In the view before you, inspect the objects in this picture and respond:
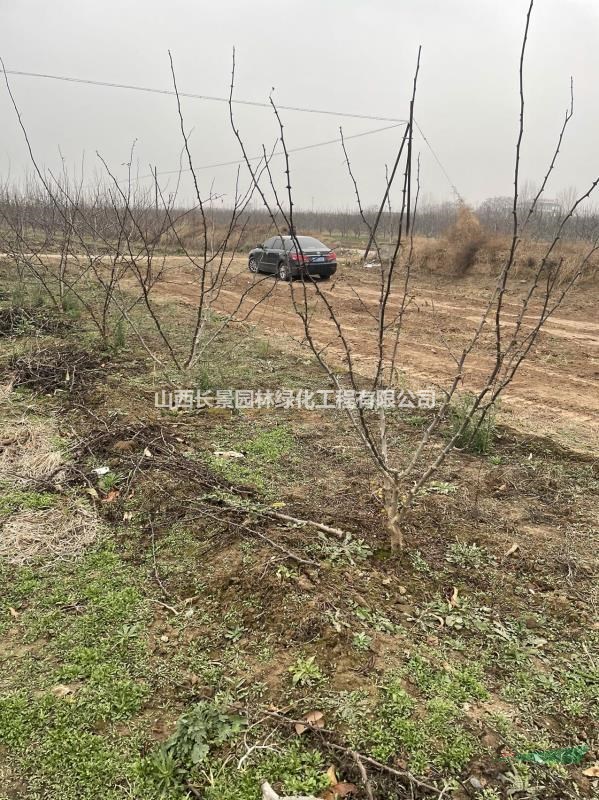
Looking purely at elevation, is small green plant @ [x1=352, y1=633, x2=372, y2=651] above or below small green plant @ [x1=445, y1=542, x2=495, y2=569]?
above

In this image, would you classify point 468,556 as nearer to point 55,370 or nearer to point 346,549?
point 346,549

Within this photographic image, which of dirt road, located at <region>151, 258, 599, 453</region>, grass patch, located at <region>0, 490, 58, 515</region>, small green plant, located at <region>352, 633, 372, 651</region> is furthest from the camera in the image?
dirt road, located at <region>151, 258, 599, 453</region>

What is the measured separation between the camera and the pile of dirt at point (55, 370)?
489 cm

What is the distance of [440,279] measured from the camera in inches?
603

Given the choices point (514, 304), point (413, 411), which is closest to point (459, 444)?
point (413, 411)

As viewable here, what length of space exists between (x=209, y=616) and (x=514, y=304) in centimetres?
1083

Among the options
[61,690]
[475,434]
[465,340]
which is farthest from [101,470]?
[465,340]

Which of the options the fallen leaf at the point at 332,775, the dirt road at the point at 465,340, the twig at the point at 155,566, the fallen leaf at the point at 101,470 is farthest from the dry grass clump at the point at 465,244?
the fallen leaf at the point at 332,775

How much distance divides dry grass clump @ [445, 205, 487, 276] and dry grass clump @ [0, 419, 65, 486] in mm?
13672

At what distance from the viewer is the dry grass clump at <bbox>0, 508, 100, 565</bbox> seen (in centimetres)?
265

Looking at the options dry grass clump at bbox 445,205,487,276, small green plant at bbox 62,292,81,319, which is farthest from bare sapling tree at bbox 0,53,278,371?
dry grass clump at bbox 445,205,487,276

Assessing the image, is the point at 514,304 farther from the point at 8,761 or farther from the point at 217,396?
the point at 8,761

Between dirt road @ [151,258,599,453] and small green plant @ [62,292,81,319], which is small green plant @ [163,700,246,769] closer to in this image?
dirt road @ [151,258,599,453]

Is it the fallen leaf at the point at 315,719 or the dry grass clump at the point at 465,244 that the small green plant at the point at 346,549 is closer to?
the fallen leaf at the point at 315,719
